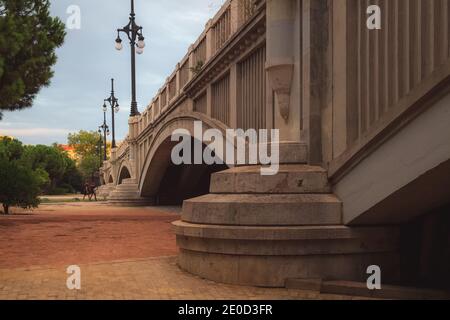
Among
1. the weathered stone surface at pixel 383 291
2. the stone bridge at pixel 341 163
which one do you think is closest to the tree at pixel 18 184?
the stone bridge at pixel 341 163

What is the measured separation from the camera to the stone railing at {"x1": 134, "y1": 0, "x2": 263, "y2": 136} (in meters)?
11.3

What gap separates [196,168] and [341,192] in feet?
68.9

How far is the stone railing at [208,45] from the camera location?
1126cm

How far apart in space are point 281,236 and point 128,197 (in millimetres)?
24360

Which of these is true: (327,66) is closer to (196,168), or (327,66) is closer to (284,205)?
(284,205)

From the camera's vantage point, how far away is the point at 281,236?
229 inches

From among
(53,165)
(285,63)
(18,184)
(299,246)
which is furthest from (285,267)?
(53,165)

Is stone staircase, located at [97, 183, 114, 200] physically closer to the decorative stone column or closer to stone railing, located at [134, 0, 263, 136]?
stone railing, located at [134, 0, 263, 136]

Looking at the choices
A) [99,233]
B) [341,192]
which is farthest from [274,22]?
[99,233]

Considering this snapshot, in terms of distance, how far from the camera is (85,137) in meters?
104

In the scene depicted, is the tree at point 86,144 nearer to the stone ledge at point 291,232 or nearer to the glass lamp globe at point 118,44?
the glass lamp globe at point 118,44

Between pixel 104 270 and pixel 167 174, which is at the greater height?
pixel 167 174

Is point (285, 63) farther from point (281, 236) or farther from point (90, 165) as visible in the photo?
point (90, 165)

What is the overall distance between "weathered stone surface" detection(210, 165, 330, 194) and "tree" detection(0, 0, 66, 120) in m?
7.46
